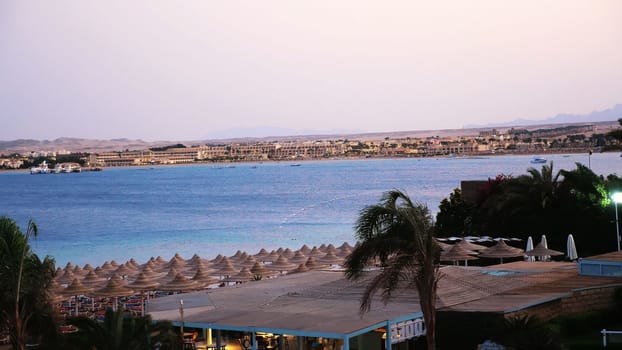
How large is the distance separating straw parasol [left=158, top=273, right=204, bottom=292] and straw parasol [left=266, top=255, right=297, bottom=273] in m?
4.81

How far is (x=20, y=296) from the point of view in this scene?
1659 cm

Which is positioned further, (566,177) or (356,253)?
(566,177)

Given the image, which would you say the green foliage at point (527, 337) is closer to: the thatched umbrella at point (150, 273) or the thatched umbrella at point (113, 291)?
the thatched umbrella at point (113, 291)

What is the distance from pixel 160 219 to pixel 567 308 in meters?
79.6

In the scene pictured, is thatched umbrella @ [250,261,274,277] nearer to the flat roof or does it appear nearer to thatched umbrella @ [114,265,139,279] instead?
thatched umbrella @ [114,265,139,279]

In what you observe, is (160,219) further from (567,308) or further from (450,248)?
(567,308)

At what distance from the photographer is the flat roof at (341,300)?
17.5m

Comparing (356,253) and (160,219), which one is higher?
(356,253)

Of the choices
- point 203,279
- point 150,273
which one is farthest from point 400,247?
point 150,273

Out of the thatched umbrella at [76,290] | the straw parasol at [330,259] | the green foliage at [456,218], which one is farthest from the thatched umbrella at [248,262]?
the green foliage at [456,218]

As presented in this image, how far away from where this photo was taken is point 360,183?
477ft

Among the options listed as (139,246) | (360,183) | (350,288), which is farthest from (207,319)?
(360,183)

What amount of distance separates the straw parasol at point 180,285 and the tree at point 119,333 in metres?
13.4

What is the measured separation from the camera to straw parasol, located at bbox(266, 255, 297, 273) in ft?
108
